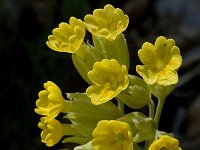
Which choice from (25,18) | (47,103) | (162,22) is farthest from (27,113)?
(47,103)

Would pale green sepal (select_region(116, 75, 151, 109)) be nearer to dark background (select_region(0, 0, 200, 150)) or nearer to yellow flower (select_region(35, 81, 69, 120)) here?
yellow flower (select_region(35, 81, 69, 120))

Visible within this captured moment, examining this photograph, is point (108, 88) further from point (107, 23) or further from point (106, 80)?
point (107, 23)

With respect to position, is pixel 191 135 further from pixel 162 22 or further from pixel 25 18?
pixel 25 18

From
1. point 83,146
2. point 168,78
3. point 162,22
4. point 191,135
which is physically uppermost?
point 168,78

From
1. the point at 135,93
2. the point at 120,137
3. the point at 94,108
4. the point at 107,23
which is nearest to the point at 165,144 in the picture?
the point at 120,137

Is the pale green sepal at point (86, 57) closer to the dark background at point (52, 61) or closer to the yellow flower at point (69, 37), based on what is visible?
the yellow flower at point (69, 37)

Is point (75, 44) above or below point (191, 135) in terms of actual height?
above

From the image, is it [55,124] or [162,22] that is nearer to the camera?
[55,124]

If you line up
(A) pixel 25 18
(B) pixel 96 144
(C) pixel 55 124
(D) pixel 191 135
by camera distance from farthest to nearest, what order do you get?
1. (A) pixel 25 18
2. (D) pixel 191 135
3. (C) pixel 55 124
4. (B) pixel 96 144
